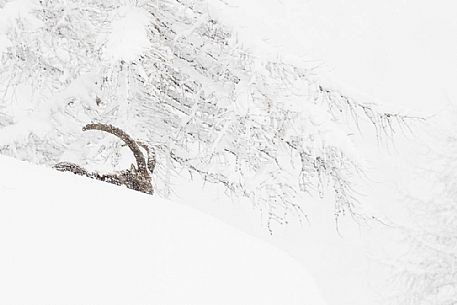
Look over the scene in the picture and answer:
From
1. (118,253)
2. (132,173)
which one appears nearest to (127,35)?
(132,173)

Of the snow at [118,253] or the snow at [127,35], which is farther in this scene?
the snow at [127,35]

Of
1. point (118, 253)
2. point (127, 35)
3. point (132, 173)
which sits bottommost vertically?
point (118, 253)

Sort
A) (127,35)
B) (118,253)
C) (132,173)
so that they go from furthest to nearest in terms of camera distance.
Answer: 1. (132,173)
2. (127,35)
3. (118,253)

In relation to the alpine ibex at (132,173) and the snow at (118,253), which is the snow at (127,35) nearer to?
the alpine ibex at (132,173)

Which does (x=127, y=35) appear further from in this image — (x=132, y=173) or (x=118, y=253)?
(x=118, y=253)

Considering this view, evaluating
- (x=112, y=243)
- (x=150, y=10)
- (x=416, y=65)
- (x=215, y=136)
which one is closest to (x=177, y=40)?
(x=150, y=10)

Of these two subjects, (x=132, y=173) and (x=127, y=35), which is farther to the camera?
(x=132, y=173)

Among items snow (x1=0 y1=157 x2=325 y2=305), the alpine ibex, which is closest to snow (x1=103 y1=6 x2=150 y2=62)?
the alpine ibex

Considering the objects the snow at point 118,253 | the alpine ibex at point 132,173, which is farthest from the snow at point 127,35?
the snow at point 118,253
